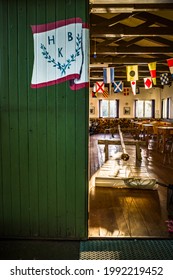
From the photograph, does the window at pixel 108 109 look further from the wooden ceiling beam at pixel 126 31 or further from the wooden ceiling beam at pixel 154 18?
the wooden ceiling beam at pixel 154 18

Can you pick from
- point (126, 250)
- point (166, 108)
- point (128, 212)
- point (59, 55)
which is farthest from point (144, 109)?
point (126, 250)

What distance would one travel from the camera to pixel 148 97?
16031 millimetres

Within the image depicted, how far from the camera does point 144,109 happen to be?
53.5ft

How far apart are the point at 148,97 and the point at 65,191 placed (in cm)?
1438

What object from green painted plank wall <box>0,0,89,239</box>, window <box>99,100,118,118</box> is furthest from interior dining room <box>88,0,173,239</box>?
window <box>99,100,118,118</box>

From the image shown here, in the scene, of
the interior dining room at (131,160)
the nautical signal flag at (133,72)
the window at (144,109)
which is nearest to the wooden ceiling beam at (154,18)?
the interior dining room at (131,160)

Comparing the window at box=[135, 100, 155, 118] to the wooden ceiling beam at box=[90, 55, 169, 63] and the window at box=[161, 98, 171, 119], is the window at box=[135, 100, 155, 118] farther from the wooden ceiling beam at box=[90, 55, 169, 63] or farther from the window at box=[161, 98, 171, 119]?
the wooden ceiling beam at box=[90, 55, 169, 63]

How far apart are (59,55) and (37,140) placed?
0.84 metres

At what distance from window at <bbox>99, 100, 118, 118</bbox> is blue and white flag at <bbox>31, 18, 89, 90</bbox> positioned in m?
14.0

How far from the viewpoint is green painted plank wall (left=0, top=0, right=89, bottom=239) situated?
2469 mm

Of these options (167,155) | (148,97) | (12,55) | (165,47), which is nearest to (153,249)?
(12,55)

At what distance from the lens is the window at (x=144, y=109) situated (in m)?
16.1

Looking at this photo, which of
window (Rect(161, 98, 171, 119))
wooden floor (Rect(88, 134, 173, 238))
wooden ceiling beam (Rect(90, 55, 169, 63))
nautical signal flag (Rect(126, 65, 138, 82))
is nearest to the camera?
wooden floor (Rect(88, 134, 173, 238))

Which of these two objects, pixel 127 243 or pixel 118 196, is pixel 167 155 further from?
pixel 127 243
